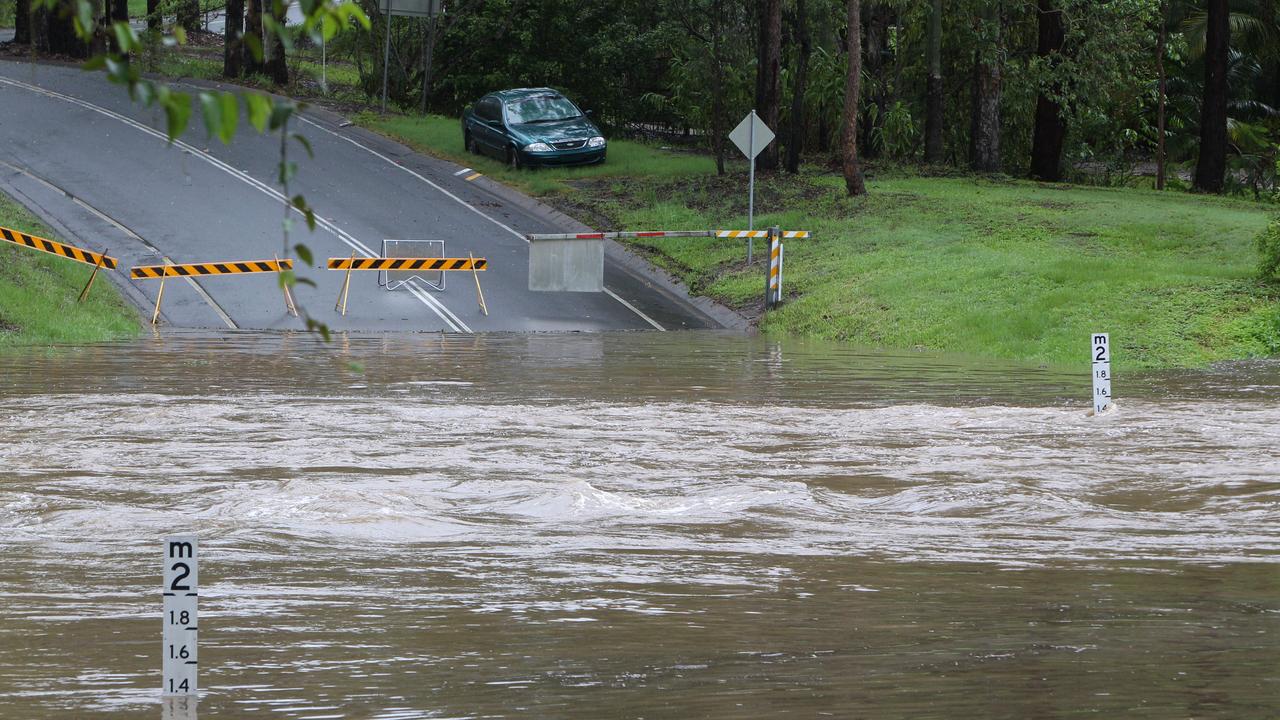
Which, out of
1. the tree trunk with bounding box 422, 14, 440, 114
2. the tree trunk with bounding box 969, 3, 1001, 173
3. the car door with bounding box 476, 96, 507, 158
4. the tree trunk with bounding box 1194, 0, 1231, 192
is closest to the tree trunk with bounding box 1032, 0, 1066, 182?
the tree trunk with bounding box 969, 3, 1001, 173

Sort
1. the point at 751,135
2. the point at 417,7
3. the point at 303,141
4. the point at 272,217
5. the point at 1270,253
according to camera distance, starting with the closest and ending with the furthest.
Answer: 1. the point at 303,141
2. the point at 1270,253
3. the point at 751,135
4. the point at 272,217
5. the point at 417,7

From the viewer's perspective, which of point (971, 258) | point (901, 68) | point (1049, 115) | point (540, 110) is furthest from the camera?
point (901, 68)

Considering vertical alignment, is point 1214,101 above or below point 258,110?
above

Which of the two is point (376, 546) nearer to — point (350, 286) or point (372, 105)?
point (350, 286)

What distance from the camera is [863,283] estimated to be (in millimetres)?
26969

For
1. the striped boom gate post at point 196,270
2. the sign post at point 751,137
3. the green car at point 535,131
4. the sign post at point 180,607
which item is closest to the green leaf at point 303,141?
the sign post at point 180,607

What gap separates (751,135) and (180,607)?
25267mm

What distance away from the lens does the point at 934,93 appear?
41.0m

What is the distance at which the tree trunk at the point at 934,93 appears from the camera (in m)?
39.2

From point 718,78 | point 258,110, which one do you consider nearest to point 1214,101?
point 718,78

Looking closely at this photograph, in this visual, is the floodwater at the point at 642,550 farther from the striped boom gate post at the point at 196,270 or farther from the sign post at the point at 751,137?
the sign post at the point at 751,137

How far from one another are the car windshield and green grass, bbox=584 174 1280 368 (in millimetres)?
3768

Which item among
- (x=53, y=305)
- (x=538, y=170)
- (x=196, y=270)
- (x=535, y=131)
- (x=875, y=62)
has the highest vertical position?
(x=875, y=62)

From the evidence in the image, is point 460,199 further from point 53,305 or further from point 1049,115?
point 1049,115
